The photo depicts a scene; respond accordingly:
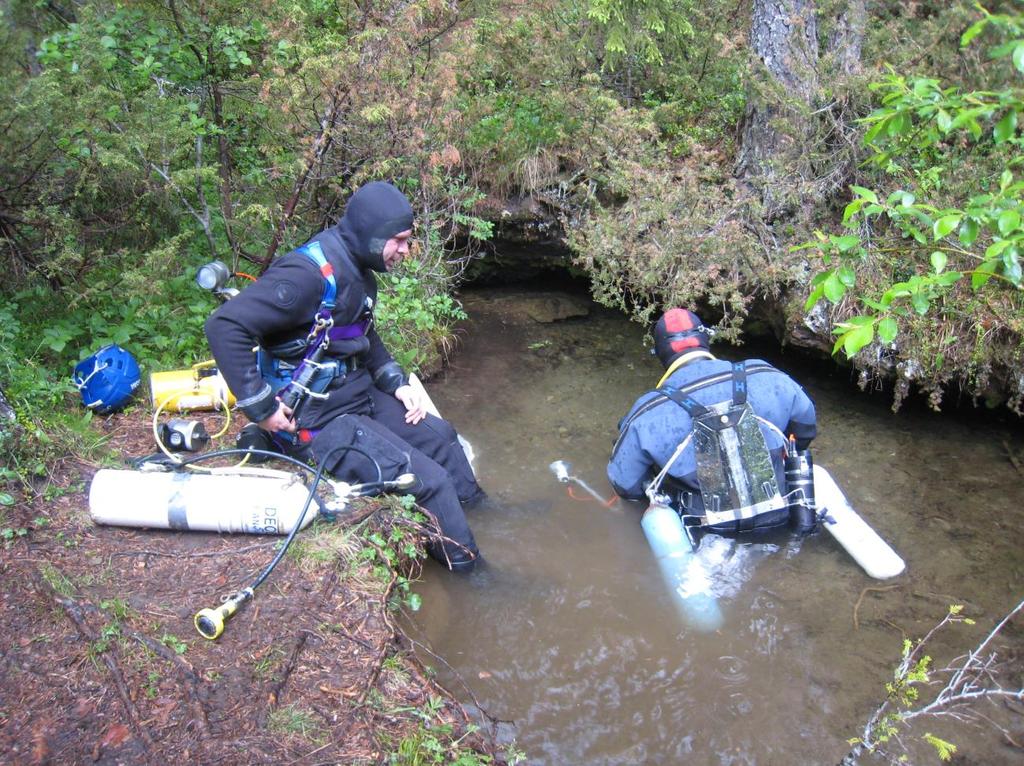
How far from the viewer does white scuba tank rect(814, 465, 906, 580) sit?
4.72 metres

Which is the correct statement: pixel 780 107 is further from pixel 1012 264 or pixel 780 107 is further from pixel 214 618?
pixel 214 618

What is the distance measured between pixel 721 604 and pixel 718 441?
1041 millimetres

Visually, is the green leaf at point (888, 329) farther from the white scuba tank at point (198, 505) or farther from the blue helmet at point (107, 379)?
the blue helmet at point (107, 379)

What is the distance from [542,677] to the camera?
13.5ft

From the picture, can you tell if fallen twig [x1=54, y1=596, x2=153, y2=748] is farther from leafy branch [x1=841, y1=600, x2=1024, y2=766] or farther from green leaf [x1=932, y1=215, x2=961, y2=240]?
green leaf [x1=932, y1=215, x2=961, y2=240]

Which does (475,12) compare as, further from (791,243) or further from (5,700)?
(5,700)

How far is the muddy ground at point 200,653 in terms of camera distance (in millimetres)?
2992

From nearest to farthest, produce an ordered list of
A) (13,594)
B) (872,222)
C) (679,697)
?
(13,594), (679,697), (872,222)

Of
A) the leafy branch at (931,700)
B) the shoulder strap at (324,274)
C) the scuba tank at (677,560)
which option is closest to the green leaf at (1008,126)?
the leafy branch at (931,700)

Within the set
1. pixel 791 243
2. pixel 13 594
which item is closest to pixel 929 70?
pixel 791 243

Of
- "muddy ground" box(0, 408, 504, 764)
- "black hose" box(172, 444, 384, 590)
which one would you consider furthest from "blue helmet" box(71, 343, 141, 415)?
"black hose" box(172, 444, 384, 590)

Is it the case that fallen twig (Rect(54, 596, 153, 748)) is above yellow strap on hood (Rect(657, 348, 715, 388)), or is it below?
below

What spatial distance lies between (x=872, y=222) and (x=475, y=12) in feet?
14.9

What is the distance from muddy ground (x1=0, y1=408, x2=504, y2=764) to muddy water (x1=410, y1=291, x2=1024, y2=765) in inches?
24.6
